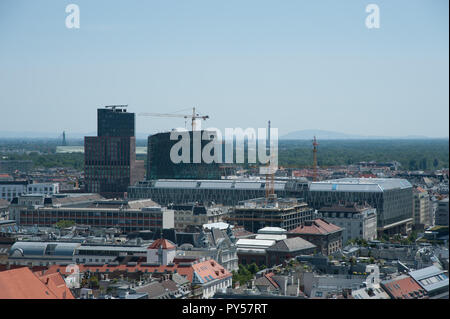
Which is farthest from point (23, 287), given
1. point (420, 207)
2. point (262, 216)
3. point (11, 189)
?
point (11, 189)

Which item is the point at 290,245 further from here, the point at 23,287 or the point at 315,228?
the point at 23,287

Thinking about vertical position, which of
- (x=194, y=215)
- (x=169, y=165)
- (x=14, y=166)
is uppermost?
(x=169, y=165)

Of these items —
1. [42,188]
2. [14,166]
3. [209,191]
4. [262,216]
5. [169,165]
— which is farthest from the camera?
[14,166]

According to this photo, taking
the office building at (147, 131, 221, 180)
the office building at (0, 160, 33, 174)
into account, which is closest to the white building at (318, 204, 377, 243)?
the office building at (147, 131, 221, 180)

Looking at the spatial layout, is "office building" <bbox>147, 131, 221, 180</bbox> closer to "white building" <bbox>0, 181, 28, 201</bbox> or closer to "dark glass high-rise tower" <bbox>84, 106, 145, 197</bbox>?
"dark glass high-rise tower" <bbox>84, 106, 145, 197</bbox>

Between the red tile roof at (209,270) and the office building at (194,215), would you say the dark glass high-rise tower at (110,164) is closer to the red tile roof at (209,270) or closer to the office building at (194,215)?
the office building at (194,215)

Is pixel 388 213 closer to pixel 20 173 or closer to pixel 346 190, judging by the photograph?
pixel 346 190
